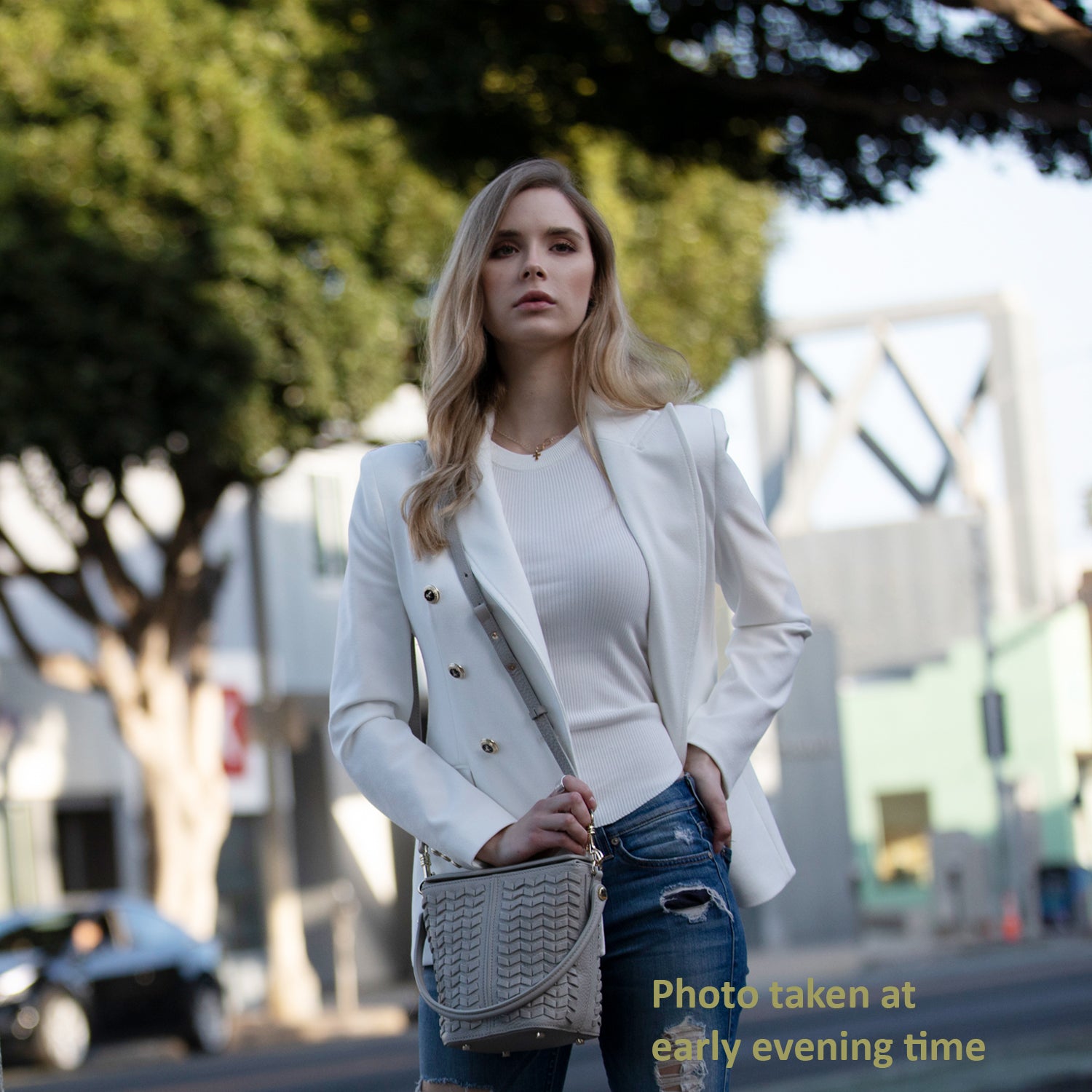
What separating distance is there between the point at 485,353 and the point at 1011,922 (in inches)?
1038

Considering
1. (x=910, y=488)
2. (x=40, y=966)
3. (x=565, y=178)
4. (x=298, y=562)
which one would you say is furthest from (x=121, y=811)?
(x=910, y=488)

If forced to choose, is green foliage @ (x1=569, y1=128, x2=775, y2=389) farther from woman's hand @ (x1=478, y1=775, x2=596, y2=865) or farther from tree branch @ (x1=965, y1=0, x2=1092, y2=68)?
woman's hand @ (x1=478, y1=775, x2=596, y2=865)

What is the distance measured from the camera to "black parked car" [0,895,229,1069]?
1525 cm

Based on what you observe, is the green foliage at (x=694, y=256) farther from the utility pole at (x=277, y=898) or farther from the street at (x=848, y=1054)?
the street at (x=848, y=1054)

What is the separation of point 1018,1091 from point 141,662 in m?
11.6

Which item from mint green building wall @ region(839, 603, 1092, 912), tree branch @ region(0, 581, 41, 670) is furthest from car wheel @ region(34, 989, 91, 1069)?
mint green building wall @ region(839, 603, 1092, 912)

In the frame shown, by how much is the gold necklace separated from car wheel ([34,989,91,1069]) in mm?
13480

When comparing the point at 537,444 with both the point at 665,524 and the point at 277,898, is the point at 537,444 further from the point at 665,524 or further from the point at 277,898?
the point at 277,898

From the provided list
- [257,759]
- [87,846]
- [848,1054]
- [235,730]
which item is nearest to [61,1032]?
[235,730]

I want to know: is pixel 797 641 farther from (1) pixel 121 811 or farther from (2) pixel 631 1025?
(1) pixel 121 811

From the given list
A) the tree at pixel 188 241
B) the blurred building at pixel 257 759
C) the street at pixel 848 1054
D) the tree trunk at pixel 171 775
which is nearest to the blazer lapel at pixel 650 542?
the street at pixel 848 1054

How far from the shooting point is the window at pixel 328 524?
26.4 m

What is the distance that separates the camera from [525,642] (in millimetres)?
2605

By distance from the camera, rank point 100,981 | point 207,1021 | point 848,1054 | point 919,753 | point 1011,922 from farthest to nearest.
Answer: point 919,753
point 1011,922
point 207,1021
point 100,981
point 848,1054
